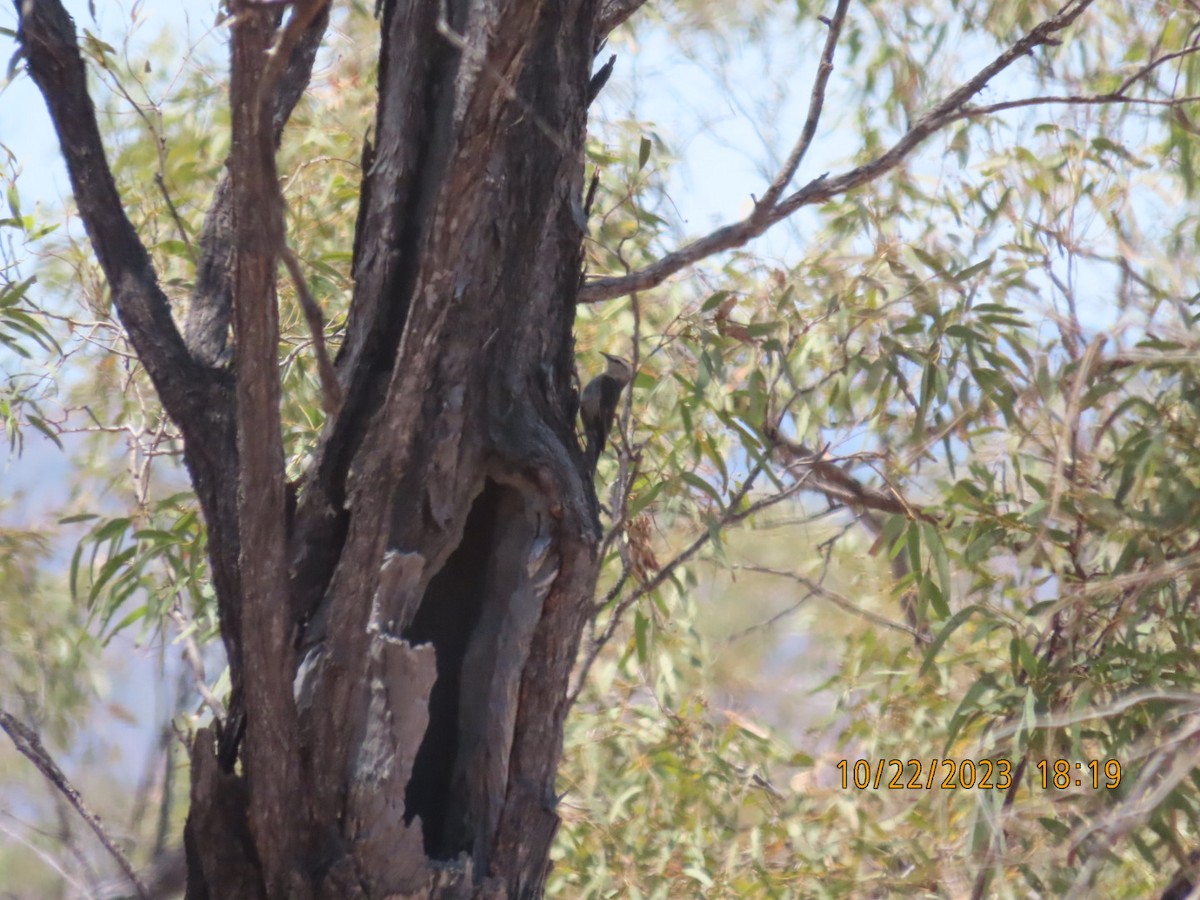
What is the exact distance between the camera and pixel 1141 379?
1.82 m

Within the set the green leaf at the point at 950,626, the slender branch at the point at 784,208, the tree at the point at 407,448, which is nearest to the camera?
the tree at the point at 407,448

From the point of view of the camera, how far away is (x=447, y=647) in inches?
42.0

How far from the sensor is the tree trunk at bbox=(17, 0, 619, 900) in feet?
3.03

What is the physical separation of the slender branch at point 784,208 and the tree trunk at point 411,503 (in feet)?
0.56

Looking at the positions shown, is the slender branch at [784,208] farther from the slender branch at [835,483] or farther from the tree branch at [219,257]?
the slender branch at [835,483]

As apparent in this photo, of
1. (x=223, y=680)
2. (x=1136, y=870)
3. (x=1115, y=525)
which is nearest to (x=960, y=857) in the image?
(x=1136, y=870)

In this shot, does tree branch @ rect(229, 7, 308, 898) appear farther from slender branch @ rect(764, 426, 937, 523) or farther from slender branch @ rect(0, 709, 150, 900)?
slender branch @ rect(764, 426, 937, 523)

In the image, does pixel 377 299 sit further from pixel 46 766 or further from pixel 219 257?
pixel 46 766

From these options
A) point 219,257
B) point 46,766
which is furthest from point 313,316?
point 46,766

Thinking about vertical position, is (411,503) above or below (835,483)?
below

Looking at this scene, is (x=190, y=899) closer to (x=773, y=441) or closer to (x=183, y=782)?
(x=773, y=441)
